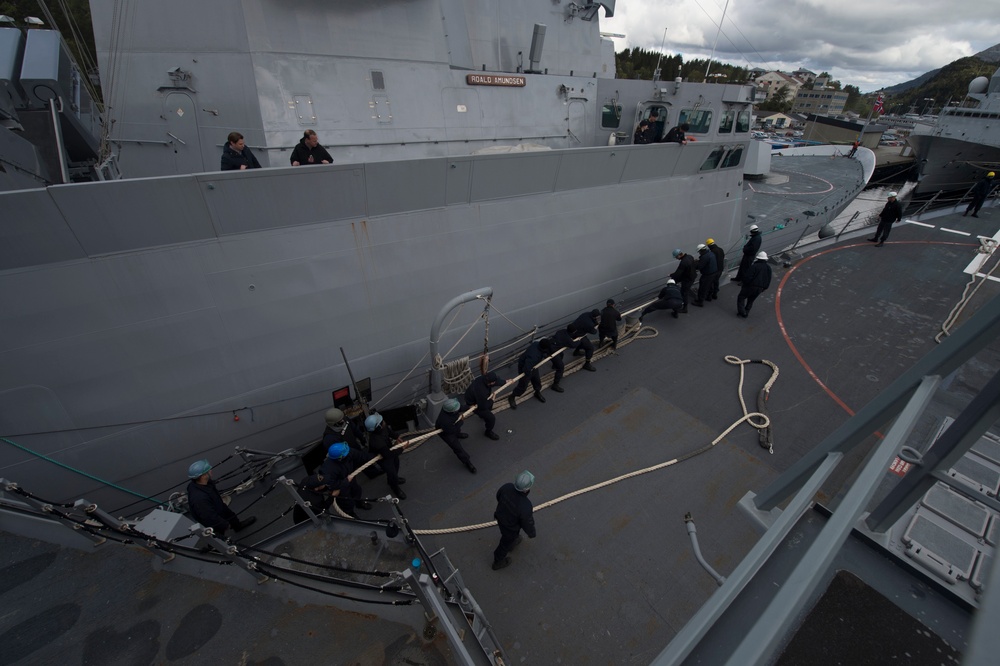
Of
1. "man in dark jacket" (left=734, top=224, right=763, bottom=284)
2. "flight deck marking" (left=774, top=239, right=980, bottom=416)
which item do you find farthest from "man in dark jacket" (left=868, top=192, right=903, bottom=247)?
"man in dark jacket" (left=734, top=224, right=763, bottom=284)

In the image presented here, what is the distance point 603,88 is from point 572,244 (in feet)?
11.3

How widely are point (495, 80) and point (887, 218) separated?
413 inches

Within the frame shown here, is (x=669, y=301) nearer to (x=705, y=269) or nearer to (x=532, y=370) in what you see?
(x=705, y=269)

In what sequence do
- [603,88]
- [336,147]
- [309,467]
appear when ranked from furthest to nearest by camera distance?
[603,88]
[336,147]
[309,467]

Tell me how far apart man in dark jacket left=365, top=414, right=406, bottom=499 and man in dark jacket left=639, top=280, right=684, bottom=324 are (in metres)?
5.09

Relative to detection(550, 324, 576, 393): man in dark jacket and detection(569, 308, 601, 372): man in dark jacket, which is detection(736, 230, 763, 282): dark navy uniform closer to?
detection(569, 308, 601, 372): man in dark jacket

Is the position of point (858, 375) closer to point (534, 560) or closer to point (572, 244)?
point (572, 244)

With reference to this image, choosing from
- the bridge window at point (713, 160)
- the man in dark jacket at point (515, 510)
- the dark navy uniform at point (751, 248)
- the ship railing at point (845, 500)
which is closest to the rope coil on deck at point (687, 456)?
the man in dark jacket at point (515, 510)

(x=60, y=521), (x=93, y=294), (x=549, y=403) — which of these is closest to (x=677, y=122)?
(x=549, y=403)

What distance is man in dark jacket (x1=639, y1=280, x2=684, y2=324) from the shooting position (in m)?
7.73

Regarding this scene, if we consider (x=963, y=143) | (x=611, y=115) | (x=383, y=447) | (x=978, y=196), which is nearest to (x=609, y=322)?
(x=383, y=447)

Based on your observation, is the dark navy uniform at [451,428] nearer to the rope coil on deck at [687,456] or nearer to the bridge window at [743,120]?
the rope coil on deck at [687,456]

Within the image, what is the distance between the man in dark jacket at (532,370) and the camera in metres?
5.78

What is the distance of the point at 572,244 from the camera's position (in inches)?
277
